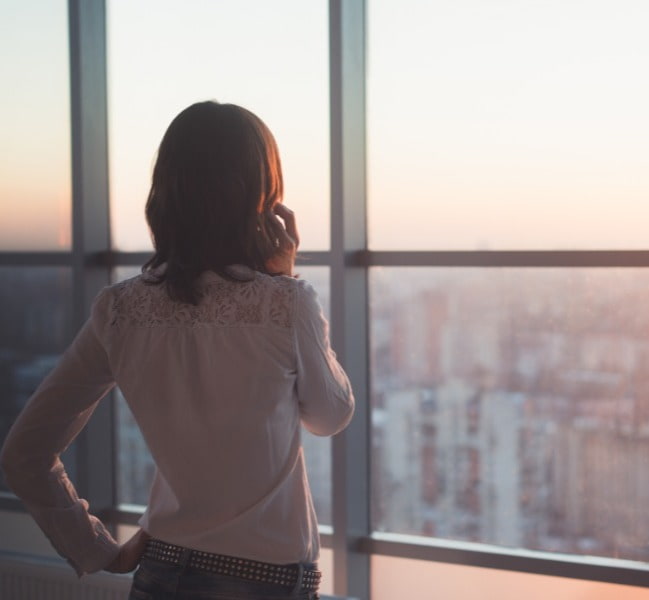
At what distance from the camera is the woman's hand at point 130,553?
1.54 m

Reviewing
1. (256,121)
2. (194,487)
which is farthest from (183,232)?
(194,487)

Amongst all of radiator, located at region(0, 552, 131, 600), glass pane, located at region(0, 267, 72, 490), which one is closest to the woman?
radiator, located at region(0, 552, 131, 600)

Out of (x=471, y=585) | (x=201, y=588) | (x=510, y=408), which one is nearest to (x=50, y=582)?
(x=471, y=585)

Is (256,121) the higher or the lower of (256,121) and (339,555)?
the higher

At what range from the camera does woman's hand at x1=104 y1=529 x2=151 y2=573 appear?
1542mm

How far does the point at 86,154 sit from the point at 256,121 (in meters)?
2.33

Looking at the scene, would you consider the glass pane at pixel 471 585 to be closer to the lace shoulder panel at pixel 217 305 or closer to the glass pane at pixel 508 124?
the glass pane at pixel 508 124

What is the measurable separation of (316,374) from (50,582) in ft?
7.31

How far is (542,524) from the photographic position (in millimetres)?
3031

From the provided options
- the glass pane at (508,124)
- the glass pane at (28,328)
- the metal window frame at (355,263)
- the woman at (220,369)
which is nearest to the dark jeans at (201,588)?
the woman at (220,369)

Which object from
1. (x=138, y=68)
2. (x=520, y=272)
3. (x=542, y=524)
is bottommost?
(x=542, y=524)

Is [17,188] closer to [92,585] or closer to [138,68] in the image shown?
[138,68]

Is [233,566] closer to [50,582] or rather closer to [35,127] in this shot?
[50,582]

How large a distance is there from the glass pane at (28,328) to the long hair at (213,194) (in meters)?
2.44
